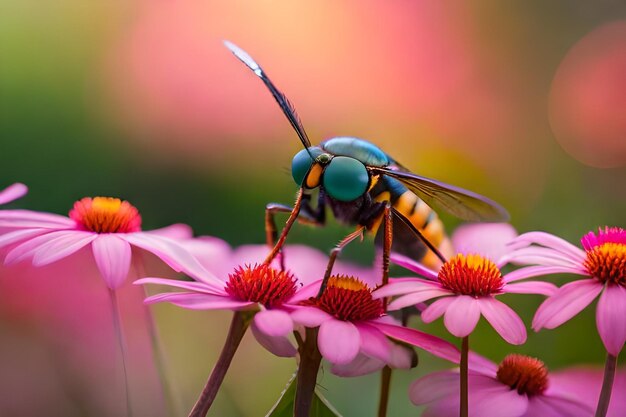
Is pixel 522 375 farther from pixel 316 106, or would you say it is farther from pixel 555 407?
pixel 316 106

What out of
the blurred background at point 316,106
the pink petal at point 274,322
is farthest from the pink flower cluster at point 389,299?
the blurred background at point 316,106

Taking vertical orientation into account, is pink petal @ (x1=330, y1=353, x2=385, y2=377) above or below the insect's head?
below

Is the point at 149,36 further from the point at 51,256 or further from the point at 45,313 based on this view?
the point at 51,256

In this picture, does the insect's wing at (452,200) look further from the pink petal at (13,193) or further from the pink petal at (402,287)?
the pink petal at (13,193)

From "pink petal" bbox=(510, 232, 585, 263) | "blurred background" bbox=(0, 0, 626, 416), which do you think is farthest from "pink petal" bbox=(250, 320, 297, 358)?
"blurred background" bbox=(0, 0, 626, 416)

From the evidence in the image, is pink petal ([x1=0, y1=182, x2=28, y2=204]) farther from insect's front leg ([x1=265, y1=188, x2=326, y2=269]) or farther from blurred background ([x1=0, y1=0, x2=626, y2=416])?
blurred background ([x1=0, y1=0, x2=626, y2=416])

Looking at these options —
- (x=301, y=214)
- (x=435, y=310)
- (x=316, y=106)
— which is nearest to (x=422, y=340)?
(x=435, y=310)

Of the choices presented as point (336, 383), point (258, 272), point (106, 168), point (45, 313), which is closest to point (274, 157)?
point (106, 168)

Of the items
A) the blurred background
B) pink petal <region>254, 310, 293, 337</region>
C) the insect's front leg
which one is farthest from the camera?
the blurred background
